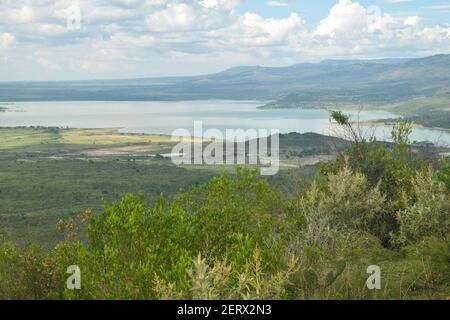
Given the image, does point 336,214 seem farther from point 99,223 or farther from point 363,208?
point 99,223

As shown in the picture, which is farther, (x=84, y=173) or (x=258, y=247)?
(x=84, y=173)

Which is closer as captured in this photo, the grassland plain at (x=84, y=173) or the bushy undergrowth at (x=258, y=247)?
the bushy undergrowth at (x=258, y=247)

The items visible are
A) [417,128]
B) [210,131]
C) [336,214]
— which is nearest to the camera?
[336,214]

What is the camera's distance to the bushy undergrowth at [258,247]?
33.0ft

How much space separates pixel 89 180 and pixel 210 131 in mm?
85254

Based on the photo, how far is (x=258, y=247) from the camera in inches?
449

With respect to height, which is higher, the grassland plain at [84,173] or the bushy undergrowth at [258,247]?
the bushy undergrowth at [258,247]

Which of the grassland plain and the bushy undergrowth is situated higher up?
the bushy undergrowth

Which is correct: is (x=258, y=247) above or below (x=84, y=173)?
above

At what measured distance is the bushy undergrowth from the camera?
1005 cm
